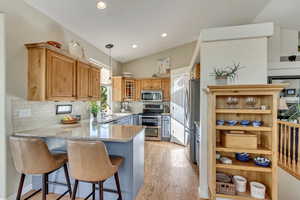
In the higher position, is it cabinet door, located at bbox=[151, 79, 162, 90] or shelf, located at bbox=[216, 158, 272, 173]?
cabinet door, located at bbox=[151, 79, 162, 90]

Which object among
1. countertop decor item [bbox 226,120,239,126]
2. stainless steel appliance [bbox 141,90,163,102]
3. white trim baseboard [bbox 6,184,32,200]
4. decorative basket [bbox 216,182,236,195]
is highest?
stainless steel appliance [bbox 141,90,163,102]

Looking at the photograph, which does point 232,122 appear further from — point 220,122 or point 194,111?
point 194,111

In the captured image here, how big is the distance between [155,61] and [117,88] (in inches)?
68.4

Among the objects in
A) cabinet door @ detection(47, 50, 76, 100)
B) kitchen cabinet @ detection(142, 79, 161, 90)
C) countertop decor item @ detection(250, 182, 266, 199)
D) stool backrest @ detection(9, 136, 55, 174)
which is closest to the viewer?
stool backrest @ detection(9, 136, 55, 174)

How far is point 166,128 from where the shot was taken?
5.04m

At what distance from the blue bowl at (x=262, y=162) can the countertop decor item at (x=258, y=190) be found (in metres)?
0.26

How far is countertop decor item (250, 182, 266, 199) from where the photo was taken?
1.80 meters

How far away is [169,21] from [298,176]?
3498 mm

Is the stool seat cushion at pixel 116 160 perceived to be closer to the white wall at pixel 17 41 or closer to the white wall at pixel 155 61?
the white wall at pixel 17 41

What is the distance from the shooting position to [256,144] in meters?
1.85

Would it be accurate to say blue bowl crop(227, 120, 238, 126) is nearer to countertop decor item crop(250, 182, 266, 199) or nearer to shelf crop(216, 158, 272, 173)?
shelf crop(216, 158, 272, 173)

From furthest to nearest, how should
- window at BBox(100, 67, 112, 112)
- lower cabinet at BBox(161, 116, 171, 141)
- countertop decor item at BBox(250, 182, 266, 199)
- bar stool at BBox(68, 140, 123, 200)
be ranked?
lower cabinet at BBox(161, 116, 171, 141) → window at BBox(100, 67, 112, 112) → countertop decor item at BBox(250, 182, 266, 199) → bar stool at BBox(68, 140, 123, 200)

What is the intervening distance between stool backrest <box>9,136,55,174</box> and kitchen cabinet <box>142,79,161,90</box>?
3.91 metres

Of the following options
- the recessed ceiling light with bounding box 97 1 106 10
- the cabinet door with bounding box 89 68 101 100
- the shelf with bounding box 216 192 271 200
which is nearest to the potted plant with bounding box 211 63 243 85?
the shelf with bounding box 216 192 271 200
